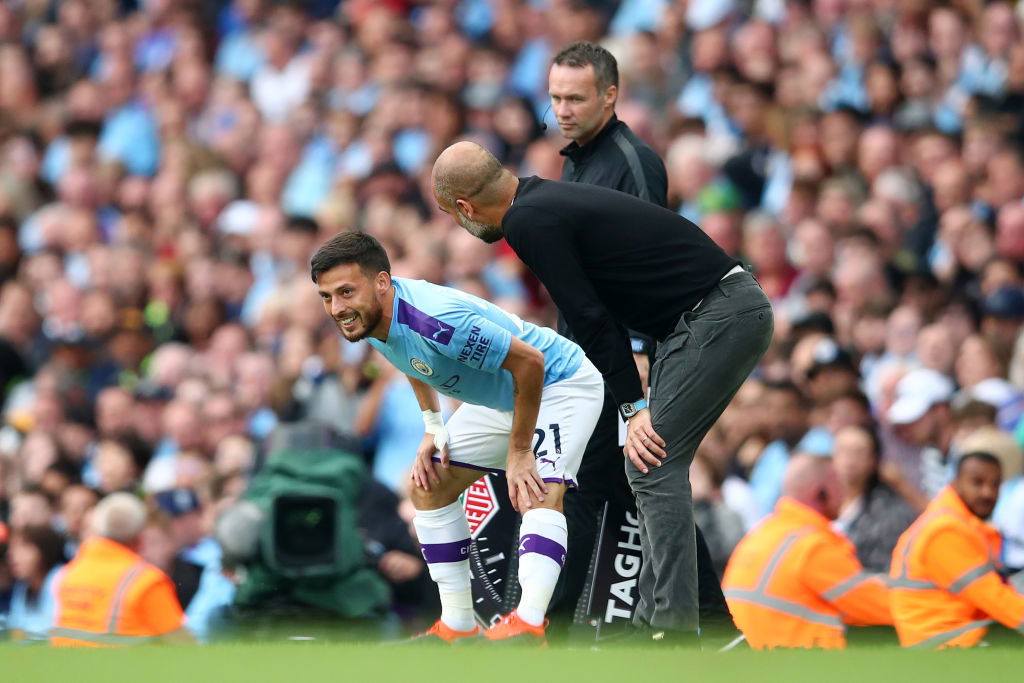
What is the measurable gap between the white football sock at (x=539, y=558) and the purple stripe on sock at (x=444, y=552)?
1.52 ft

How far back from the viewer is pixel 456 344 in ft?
19.5

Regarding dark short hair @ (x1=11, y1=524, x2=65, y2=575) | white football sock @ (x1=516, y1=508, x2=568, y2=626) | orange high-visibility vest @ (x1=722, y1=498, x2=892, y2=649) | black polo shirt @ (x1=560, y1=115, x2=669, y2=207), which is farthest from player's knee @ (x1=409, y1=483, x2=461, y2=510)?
dark short hair @ (x1=11, y1=524, x2=65, y2=575)

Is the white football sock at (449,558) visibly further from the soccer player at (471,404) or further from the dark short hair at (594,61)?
the dark short hair at (594,61)

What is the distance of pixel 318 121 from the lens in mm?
15398

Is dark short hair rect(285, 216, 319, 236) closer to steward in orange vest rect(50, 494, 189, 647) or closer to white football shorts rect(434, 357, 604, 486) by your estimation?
steward in orange vest rect(50, 494, 189, 647)

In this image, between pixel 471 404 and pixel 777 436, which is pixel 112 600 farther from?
pixel 777 436

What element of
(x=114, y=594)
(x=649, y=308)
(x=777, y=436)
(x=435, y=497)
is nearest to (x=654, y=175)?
(x=649, y=308)

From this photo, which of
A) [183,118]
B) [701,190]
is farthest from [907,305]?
[183,118]

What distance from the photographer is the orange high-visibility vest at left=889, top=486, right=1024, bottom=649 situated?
7.50 m

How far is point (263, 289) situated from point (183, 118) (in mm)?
3478

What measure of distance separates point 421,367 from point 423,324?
0.23m

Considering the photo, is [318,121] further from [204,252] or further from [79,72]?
[79,72]

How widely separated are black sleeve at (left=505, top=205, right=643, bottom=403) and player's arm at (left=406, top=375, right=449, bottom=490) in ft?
2.90

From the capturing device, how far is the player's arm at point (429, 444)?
645 cm
